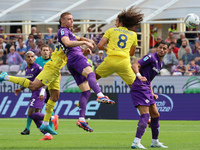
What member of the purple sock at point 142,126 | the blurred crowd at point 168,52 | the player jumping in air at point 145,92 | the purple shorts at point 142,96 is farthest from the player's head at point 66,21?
the blurred crowd at point 168,52

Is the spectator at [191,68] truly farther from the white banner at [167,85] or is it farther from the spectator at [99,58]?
the spectator at [99,58]

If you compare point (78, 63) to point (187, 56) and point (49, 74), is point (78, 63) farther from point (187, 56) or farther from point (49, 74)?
point (187, 56)

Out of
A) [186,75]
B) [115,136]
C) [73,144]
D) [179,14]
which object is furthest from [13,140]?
[179,14]

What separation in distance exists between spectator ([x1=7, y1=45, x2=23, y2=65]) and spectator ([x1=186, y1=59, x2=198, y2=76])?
7.18m

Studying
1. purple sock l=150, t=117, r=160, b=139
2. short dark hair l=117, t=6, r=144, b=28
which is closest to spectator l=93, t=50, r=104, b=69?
short dark hair l=117, t=6, r=144, b=28

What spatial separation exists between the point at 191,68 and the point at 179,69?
0.49 m

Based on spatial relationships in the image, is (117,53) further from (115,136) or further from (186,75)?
(186,75)

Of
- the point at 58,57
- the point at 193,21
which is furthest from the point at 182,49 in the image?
the point at 58,57

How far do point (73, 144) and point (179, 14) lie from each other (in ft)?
44.0

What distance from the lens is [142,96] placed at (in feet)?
30.5

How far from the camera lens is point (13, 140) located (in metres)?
11.5

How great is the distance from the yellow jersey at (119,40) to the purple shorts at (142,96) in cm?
174

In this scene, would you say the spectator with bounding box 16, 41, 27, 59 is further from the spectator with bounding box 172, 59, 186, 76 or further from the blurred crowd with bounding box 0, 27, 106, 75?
the spectator with bounding box 172, 59, 186, 76

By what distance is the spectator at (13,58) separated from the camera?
879 inches
